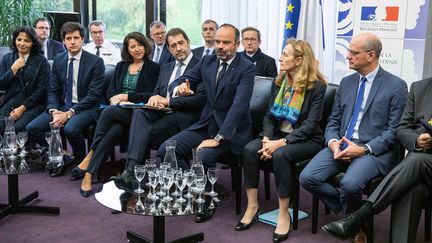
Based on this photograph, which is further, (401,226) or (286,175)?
(286,175)

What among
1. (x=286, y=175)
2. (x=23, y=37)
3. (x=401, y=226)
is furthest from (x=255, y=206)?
(x=23, y=37)

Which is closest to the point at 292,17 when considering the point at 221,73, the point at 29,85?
the point at 221,73

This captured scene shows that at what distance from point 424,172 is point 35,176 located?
3177mm

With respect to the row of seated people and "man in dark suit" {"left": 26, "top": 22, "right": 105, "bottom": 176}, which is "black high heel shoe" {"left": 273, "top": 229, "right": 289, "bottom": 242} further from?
"man in dark suit" {"left": 26, "top": 22, "right": 105, "bottom": 176}

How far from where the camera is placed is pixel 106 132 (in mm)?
4184

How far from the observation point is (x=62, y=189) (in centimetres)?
418

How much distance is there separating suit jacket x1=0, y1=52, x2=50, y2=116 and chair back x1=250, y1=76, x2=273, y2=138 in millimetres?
2037

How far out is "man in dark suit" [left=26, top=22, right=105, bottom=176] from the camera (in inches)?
178

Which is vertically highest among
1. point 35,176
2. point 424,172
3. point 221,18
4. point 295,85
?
point 221,18

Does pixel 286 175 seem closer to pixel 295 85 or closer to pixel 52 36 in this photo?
pixel 295 85

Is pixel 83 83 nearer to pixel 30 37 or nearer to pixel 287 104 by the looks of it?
pixel 30 37

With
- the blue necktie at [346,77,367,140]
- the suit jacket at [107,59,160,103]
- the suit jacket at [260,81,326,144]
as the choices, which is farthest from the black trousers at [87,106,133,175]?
the blue necktie at [346,77,367,140]

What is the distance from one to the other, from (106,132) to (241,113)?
3.80 feet

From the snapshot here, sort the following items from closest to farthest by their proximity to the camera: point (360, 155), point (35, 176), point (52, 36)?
point (360, 155) → point (35, 176) → point (52, 36)
